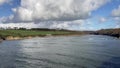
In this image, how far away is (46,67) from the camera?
4512 cm

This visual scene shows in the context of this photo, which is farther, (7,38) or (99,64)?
(7,38)

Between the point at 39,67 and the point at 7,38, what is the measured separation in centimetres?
12146

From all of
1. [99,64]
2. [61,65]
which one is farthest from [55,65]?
[99,64]

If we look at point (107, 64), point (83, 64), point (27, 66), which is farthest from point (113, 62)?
point (27, 66)

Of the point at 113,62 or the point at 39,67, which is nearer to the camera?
the point at 39,67

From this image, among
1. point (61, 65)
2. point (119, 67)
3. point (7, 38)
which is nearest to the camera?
point (119, 67)

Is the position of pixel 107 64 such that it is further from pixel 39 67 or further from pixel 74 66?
pixel 39 67

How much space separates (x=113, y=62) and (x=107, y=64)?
2487 millimetres

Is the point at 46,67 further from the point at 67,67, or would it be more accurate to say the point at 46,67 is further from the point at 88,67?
the point at 88,67

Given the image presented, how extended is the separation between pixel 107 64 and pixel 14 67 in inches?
726

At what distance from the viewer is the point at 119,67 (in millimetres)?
43906

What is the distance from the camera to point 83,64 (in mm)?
47281

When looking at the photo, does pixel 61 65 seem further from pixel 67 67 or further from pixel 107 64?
pixel 107 64

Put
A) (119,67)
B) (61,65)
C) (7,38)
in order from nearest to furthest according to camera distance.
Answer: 1. (119,67)
2. (61,65)
3. (7,38)
